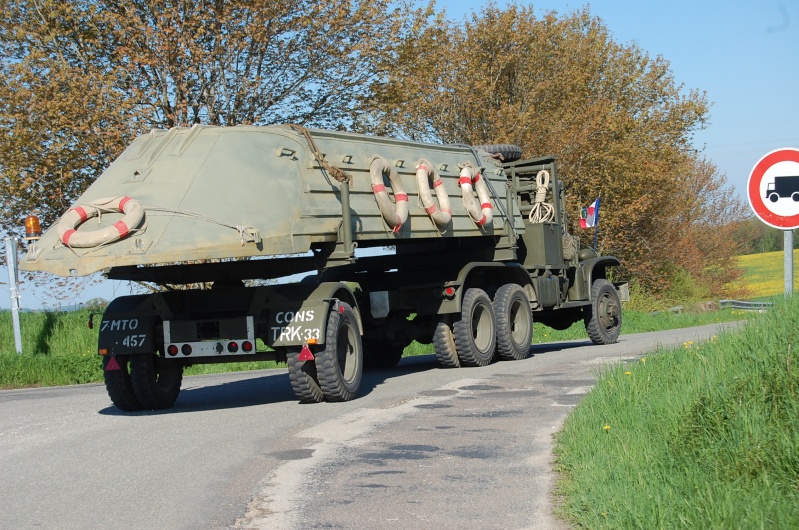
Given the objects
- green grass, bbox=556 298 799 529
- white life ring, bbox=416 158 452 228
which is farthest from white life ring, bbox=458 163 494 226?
green grass, bbox=556 298 799 529

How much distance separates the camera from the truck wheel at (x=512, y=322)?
1662 centimetres

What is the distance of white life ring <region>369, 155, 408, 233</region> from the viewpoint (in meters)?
13.0

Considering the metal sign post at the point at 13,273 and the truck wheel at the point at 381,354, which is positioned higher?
the metal sign post at the point at 13,273

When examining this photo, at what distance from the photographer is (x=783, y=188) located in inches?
344

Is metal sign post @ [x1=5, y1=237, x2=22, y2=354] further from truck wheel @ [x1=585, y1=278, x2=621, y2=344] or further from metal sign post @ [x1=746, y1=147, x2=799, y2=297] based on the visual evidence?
metal sign post @ [x1=746, y1=147, x2=799, y2=297]

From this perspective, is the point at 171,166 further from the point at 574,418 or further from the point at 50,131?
the point at 50,131

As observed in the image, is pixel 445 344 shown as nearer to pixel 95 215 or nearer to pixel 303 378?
pixel 303 378

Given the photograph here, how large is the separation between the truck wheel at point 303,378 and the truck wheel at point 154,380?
5.61 ft

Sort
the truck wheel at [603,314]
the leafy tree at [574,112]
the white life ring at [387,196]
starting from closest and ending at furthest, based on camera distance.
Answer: the white life ring at [387,196] < the truck wheel at [603,314] < the leafy tree at [574,112]

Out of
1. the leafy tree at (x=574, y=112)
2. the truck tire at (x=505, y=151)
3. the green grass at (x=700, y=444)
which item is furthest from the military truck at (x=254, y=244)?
the leafy tree at (x=574, y=112)

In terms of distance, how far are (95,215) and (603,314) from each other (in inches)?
452

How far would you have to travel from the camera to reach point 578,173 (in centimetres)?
3994

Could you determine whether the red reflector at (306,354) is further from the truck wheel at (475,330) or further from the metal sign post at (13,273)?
the metal sign post at (13,273)

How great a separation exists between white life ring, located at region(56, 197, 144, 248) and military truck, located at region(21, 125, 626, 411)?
1 centimetres
